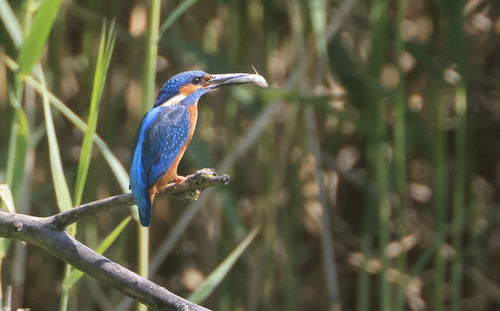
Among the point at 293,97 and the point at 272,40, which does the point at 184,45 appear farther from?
the point at 293,97

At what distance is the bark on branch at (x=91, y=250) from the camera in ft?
2.83

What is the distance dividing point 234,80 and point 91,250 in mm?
300

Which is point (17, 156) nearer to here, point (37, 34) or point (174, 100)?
point (37, 34)

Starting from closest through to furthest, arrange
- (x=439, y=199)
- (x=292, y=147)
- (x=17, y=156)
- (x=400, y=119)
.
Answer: (x=17, y=156) → (x=400, y=119) → (x=439, y=199) → (x=292, y=147)

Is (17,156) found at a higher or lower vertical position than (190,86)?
lower

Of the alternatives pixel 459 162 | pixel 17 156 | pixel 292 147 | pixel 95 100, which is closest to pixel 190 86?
pixel 95 100

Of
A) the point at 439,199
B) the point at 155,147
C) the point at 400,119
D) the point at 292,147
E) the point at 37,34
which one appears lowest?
the point at 439,199

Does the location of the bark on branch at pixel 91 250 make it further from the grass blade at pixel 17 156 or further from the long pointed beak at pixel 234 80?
the grass blade at pixel 17 156

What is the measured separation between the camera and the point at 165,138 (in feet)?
3.05

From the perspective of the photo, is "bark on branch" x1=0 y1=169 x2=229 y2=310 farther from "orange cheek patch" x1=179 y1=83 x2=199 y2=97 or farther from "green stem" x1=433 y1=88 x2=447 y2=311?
"green stem" x1=433 y1=88 x2=447 y2=311

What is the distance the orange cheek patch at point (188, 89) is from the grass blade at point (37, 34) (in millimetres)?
249

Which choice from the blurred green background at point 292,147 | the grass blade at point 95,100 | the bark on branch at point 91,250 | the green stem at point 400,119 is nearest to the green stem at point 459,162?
the blurred green background at point 292,147

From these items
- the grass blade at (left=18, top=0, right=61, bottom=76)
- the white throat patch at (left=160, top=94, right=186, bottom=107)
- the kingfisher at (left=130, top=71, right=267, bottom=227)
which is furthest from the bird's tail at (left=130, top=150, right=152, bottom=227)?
the grass blade at (left=18, top=0, right=61, bottom=76)

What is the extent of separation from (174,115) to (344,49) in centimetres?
146
